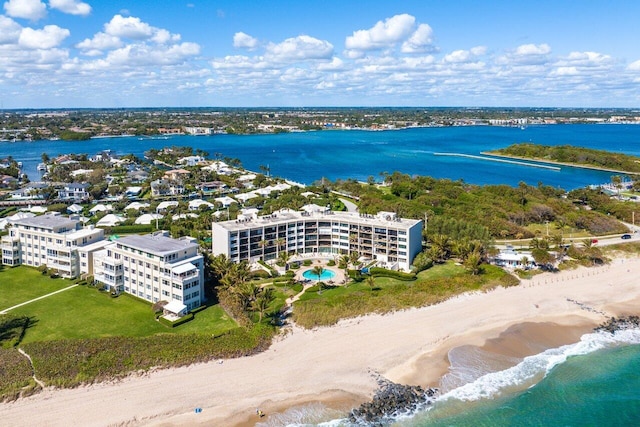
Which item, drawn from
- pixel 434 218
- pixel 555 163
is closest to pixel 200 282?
pixel 434 218

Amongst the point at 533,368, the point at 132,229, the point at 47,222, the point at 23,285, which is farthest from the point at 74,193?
the point at 533,368

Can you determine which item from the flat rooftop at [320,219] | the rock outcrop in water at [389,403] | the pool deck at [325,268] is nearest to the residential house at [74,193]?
the flat rooftop at [320,219]

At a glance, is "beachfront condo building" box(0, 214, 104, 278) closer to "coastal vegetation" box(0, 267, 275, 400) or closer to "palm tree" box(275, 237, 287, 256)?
"coastal vegetation" box(0, 267, 275, 400)

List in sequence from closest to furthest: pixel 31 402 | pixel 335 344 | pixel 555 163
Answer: pixel 31 402 < pixel 335 344 < pixel 555 163

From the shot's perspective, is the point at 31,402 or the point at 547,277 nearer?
the point at 31,402

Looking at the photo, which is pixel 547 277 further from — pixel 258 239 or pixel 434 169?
pixel 434 169

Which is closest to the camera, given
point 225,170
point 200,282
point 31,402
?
point 31,402
